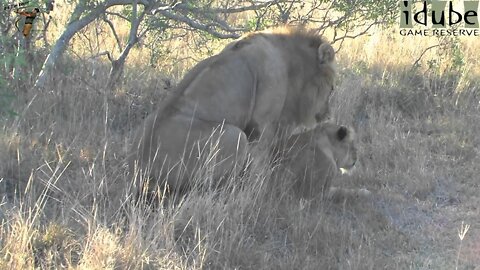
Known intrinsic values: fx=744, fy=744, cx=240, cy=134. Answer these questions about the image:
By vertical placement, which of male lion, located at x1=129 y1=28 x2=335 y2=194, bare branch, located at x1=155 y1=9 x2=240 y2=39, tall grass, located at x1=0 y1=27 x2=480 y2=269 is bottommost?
tall grass, located at x1=0 y1=27 x2=480 y2=269

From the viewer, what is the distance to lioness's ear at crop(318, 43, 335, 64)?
6.81m

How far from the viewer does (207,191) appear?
18.2ft

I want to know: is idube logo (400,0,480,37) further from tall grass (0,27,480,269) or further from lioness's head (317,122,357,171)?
lioness's head (317,122,357,171)

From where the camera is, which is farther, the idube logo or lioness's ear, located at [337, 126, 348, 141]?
the idube logo

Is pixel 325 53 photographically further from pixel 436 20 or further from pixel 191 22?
pixel 436 20

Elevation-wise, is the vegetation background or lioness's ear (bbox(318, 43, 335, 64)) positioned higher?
lioness's ear (bbox(318, 43, 335, 64))

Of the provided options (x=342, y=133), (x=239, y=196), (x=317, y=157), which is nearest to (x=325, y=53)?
(x=342, y=133)

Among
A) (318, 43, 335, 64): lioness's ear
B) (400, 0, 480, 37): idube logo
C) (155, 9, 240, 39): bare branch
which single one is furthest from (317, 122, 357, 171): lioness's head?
(400, 0, 480, 37): idube logo

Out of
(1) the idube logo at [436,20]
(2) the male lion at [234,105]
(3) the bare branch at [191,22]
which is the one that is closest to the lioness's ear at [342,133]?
(2) the male lion at [234,105]

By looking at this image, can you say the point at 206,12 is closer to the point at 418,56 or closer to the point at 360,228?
the point at 360,228

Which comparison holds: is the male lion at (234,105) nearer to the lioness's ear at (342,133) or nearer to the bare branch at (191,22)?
the lioness's ear at (342,133)

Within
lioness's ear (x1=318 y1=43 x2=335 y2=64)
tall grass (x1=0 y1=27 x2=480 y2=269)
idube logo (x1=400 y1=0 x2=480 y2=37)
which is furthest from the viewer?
idube logo (x1=400 y1=0 x2=480 y2=37)

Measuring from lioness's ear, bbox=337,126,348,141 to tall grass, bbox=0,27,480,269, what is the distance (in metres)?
0.39

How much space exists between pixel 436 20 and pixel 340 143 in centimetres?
485
